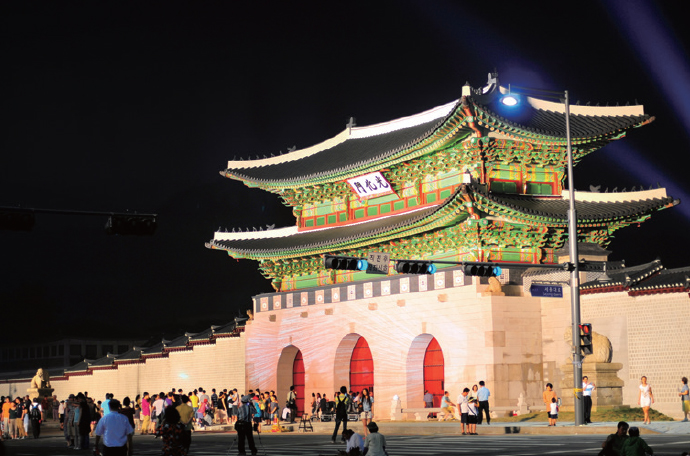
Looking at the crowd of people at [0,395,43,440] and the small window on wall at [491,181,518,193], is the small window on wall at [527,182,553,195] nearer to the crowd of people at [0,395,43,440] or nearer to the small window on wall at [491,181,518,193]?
the small window on wall at [491,181,518,193]

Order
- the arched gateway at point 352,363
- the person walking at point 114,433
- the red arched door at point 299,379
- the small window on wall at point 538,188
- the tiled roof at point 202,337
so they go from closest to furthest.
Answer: the person walking at point 114,433, the small window on wall at point 538,188, the arched gateway at point 352,363, the red arched door at point 299,379, the tiled roof at point 202,337

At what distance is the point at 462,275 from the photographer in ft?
129

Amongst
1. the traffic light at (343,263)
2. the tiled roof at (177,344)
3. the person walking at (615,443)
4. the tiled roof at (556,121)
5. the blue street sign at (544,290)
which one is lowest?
the person walking at (615,443)

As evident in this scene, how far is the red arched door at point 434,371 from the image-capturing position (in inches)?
1615

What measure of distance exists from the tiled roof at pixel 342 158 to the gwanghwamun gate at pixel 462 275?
16 centimetres

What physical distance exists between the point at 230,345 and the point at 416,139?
18.5 metres

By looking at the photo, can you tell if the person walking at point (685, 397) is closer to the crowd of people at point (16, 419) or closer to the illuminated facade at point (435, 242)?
the illuminated facade at point (435, 242)

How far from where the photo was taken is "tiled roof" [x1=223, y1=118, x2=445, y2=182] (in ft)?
142

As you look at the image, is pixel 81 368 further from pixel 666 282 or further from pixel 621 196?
pixel 666 282

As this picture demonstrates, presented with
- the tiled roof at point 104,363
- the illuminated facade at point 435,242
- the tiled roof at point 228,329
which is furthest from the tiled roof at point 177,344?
the illuminated facade at point 435,242

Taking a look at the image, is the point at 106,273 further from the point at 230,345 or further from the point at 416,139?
the point at 416,139

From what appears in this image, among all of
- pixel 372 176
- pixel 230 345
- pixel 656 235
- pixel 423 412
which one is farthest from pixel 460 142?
pixel 656 235

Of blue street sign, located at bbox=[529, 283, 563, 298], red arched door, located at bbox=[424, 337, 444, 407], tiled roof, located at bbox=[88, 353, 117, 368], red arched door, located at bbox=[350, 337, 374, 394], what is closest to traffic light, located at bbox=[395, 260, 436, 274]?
blue street sign, located at bbox=[529, 283, 563, 298]

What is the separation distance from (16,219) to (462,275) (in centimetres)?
2193
